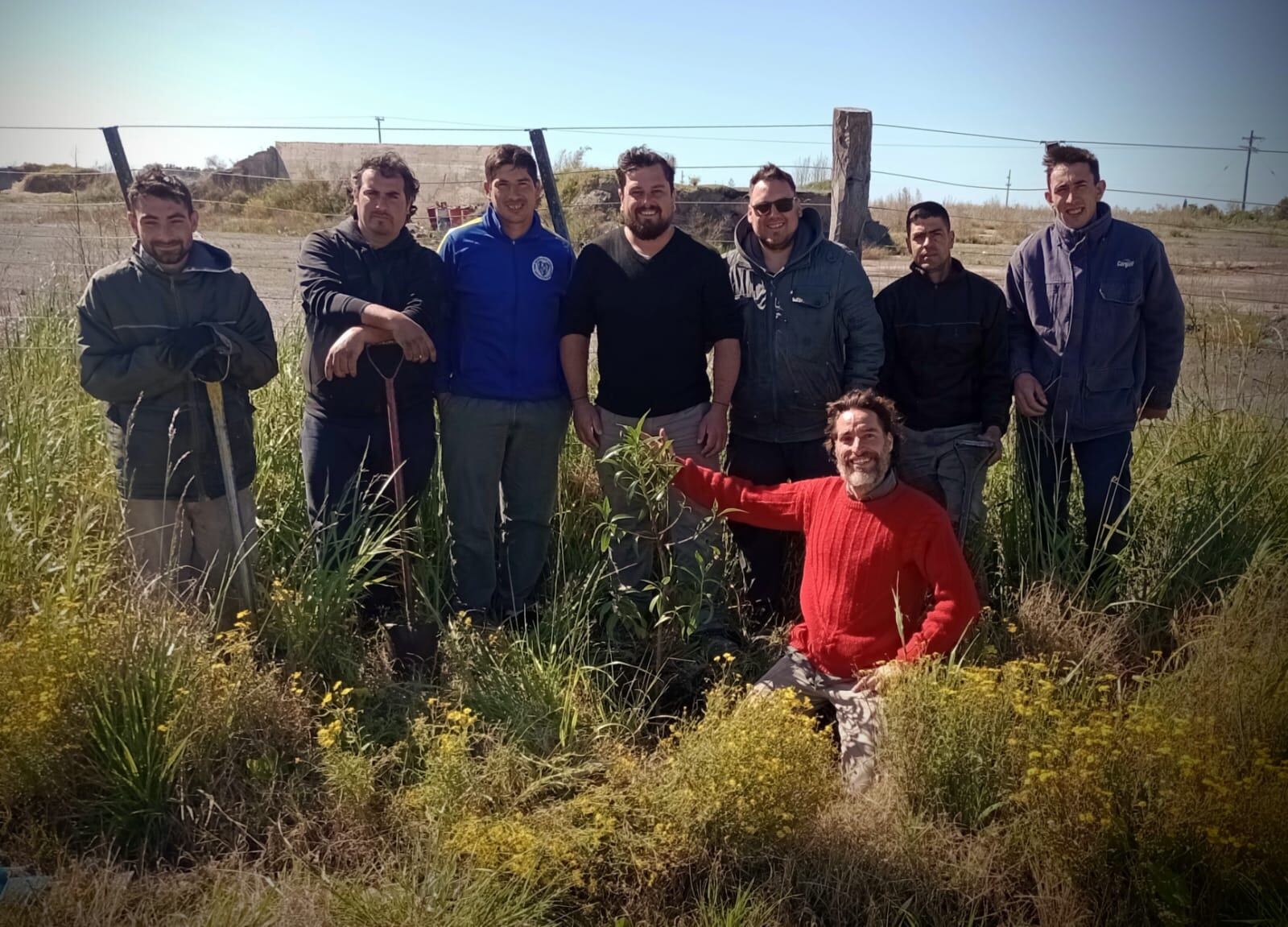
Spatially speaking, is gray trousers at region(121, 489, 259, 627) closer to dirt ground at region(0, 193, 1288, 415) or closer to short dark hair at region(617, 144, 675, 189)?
short dark hair at region(617, 144, 675, 189)

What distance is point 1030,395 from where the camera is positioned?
4.36 m

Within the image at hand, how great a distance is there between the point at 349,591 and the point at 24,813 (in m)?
1.34

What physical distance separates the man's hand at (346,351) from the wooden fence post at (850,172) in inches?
103

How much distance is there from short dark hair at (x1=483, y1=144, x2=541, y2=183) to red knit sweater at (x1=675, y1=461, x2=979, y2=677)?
168 centimetres

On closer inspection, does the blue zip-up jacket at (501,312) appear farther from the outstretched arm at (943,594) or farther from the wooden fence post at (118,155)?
the wooden fence post at (118,155)

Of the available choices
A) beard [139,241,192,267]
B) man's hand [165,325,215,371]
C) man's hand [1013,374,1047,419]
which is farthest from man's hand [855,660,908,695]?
beard [139,241,192,267]

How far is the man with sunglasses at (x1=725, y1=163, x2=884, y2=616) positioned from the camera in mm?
4211

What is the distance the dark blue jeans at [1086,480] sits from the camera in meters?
4.45

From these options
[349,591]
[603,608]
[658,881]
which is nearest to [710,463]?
[603,608]

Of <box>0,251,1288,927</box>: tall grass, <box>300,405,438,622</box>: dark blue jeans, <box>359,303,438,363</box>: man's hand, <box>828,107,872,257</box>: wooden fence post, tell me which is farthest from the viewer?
<box>828,107,872,257</box>: wooden fence post

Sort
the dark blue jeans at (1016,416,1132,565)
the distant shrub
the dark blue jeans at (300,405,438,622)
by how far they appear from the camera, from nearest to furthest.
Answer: the dark blue jeans at (300,405,438,622) < the dark blue jeans at (1016,416,1132,565) < the distant shrub

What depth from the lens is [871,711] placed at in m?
3.58

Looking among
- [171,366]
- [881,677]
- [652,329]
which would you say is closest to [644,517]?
[652,329]

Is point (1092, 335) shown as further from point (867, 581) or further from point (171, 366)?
point (171, 366)
